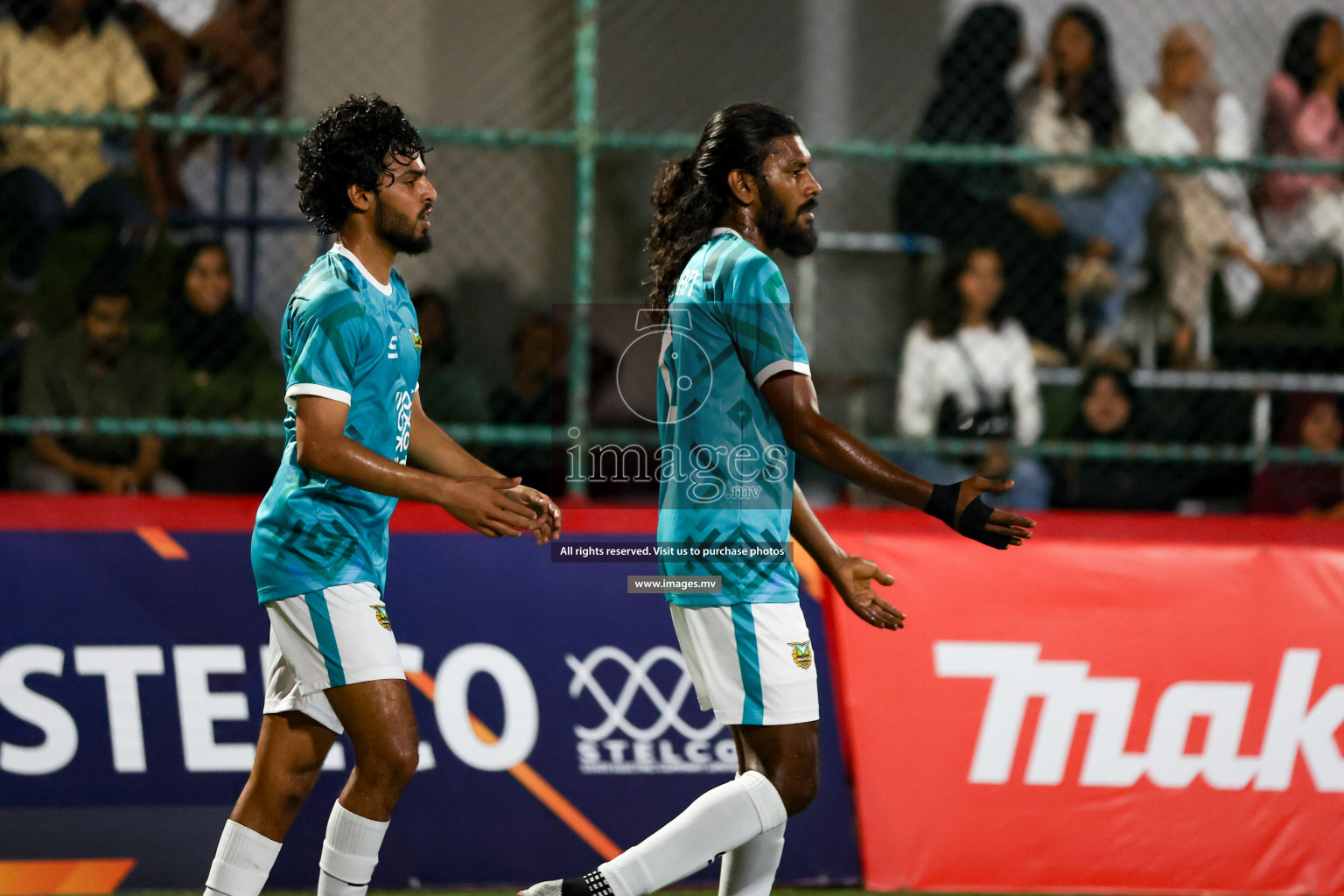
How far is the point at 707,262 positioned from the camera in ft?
11.0

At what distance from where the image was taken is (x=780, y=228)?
344 cm

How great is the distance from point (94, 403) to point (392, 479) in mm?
3352

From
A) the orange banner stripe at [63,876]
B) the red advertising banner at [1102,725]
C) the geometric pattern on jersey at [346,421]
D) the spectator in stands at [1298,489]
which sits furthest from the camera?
the spectator in stands at [1298,489]

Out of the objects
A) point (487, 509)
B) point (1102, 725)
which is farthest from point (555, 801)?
point (487, 509)

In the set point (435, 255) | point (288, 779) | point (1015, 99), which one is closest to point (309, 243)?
point (435, 255)

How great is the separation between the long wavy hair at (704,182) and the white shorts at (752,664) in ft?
2.68

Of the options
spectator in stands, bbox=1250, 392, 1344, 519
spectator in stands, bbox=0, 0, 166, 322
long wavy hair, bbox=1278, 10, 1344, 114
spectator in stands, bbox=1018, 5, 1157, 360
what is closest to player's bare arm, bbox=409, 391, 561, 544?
spectator in stands, bbox=0, 0, 166, 322

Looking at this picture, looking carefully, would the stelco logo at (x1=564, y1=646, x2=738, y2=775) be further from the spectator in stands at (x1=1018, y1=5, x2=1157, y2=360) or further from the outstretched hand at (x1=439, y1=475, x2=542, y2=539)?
the spectator in stands at (x1=1018, y1=5, x2=1157, y2=360)

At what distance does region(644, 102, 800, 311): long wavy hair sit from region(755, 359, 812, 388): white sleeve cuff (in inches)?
17.1

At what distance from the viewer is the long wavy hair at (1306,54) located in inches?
306

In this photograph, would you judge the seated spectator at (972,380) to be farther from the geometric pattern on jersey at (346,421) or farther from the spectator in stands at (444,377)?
the geometric pattern on jersey at (346,421)

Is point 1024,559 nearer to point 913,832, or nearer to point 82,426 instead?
point 913,832

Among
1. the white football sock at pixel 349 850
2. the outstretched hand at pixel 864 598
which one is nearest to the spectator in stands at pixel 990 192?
the outstretched hand at pixel 864 598

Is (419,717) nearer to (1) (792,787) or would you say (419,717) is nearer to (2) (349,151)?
(1) (792,787)
